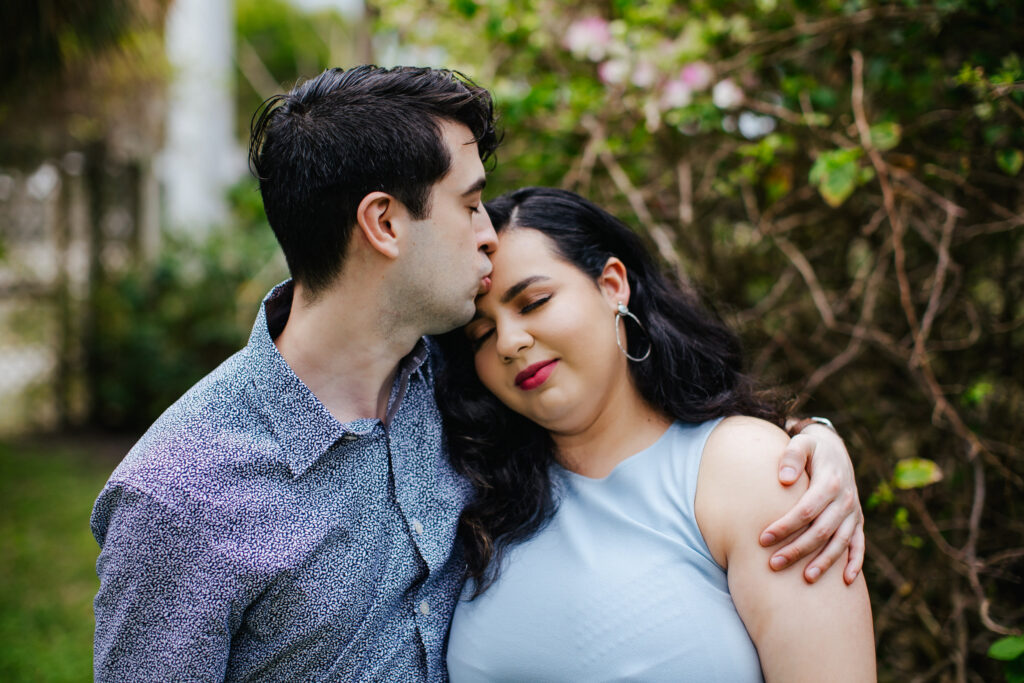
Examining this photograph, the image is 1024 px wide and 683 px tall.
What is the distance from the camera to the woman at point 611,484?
5.04 feet

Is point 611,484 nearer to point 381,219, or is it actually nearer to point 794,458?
point 794,458

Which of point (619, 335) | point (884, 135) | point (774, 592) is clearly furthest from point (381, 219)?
point (884, 135)

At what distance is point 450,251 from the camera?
5.73 feet

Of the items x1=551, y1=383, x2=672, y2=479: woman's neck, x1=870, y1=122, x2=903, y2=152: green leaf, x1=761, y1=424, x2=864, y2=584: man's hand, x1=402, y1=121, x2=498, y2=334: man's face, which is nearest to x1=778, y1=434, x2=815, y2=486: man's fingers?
x1=761, y1=424, x2=864, y2=584: man's hand

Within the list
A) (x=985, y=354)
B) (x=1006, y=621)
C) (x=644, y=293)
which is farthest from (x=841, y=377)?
(x=644, y=293)

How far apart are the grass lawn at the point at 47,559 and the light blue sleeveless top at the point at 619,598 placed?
2447mm

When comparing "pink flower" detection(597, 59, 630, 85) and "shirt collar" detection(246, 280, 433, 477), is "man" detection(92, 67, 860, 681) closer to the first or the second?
"shirt collar" detection(246, 280, 433, 477)

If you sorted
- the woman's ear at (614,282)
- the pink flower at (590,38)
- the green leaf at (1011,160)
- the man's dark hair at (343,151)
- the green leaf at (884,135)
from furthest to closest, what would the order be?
the pink flower at (590,38)
the green leaf at (884,135)
the green leaf at (1011,160)
the woman's ear at (614,282)
the man's dark hair at (343,151)

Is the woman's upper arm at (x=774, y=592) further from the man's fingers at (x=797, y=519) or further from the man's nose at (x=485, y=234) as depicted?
the man's nose at (x=485, y=234)

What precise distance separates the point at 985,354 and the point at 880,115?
0.91 m

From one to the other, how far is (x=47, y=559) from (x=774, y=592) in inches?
164

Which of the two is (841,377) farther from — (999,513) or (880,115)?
(880,115)

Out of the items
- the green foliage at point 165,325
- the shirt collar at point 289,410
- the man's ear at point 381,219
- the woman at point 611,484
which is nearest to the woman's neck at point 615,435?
the woman at point 611,484

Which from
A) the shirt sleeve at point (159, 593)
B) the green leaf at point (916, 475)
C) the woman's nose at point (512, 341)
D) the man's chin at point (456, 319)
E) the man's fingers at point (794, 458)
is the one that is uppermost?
the man's chin at point (456, 319)
